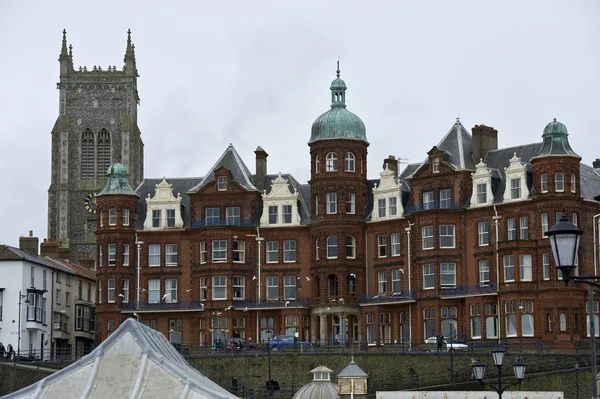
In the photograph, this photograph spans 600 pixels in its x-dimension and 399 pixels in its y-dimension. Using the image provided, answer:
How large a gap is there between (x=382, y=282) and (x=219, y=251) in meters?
12.9

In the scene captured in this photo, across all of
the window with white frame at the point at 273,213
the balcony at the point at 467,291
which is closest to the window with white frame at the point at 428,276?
the balcony at the point at 467,291

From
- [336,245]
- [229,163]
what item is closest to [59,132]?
[229,163]

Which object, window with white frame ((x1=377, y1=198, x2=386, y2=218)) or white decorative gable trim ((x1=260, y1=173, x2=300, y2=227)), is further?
white decorative gable trim ((x1=260, y1=173, x2=300, y2=227))

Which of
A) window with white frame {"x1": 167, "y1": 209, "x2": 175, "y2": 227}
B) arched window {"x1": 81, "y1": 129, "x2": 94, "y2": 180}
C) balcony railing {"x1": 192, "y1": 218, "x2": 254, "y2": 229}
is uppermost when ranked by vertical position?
arched window {"x1": 81, "y1": 129, "x2": 94, "y2": 180}

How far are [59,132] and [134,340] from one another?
10858 centimetres

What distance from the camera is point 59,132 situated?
14575 cm

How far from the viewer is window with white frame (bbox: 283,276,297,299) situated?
341 ft

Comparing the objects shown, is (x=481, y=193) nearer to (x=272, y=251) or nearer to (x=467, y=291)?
(x=467, y=291)

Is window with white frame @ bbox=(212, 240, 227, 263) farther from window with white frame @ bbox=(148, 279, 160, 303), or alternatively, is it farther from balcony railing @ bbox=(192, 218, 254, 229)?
window with white frame @ bbox=(148, 279, 160, 303)

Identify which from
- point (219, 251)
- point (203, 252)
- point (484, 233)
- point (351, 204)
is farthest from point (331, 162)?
point (484, 233)

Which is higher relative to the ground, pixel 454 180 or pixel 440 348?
pixel 454 180

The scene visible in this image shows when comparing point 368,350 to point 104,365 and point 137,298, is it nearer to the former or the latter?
point 137,298

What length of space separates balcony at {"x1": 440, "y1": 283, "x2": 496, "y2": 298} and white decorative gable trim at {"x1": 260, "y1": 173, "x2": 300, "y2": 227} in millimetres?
14281

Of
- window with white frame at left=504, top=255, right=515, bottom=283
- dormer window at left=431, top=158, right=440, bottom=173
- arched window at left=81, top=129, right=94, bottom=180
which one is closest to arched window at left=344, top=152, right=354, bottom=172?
dormer window at left=431, top=158, right=440, bottom=173
